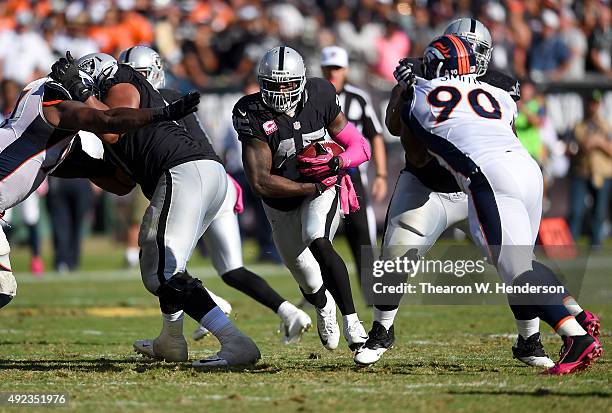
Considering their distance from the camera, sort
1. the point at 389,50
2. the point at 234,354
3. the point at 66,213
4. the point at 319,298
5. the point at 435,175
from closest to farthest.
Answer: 1. the point at 234,354
2. the point at 435,175
3. the point at 319,298
4. the point at 66,213
5. the point at 389,50

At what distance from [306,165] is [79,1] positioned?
42.2 ft

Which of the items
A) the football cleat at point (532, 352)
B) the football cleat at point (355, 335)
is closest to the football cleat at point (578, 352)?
the football cleat at point (532, 352)

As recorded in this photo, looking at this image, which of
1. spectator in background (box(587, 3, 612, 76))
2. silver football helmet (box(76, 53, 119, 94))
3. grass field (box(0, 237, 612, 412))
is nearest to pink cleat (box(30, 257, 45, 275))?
grass field (box(0, 237, 612, 412))

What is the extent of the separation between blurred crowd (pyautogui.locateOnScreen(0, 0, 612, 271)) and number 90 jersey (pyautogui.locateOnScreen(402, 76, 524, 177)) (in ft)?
29.7

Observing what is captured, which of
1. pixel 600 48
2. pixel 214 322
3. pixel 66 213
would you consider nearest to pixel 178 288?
pixel 214 322

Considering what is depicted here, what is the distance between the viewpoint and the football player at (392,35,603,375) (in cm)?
563

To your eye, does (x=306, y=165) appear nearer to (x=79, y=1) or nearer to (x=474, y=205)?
(x=474, y=205)

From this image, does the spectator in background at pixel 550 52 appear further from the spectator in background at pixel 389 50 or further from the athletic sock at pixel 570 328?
the athletic sock at pixel 570 328

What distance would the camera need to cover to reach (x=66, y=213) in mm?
14242

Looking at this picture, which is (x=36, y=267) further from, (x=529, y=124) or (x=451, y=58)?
(x=451, y=58)

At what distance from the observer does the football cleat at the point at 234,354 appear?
6215mm

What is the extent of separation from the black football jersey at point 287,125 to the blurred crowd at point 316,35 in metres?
8.48

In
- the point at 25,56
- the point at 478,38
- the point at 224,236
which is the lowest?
the point at 224,236

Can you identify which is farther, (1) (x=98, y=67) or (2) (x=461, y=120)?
(1) (x=98, y=67)
